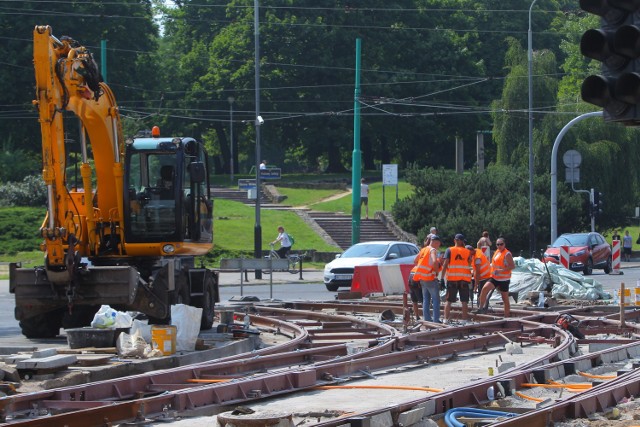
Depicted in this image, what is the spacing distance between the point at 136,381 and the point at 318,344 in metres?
5.87

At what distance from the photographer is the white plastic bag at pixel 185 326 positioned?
671 inches

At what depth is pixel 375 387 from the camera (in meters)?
13.7

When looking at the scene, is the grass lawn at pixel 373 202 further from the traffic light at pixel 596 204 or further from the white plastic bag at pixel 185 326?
the white plastic bag at pixel 185 326

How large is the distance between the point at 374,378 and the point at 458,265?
8.05m

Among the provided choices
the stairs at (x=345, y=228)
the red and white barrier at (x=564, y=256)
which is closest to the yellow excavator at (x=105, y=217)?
the red and white barrier at (x=564, y=256)

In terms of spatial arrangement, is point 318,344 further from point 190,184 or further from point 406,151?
point 406,151

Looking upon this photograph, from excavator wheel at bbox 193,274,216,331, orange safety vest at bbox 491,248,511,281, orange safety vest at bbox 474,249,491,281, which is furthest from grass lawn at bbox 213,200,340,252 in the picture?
excavator wheel at bbox 193,274,216,331

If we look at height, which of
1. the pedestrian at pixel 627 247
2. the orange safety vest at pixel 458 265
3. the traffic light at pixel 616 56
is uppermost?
the traffic light at pixel 616 56

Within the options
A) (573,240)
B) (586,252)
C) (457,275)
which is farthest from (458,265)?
(573,240)

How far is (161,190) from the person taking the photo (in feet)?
67.5

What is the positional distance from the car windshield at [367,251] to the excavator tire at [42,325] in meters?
15.1

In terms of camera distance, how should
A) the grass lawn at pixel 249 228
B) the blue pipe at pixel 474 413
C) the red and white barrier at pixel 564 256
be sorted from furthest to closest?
the grass lawn at pixel 249 228 → the red and white barrier at pixel 564 256 → the blue pipe at pixel 474 413

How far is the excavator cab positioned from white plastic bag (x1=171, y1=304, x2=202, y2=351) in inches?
126

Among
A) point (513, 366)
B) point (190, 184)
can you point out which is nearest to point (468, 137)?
point (190, 184)
